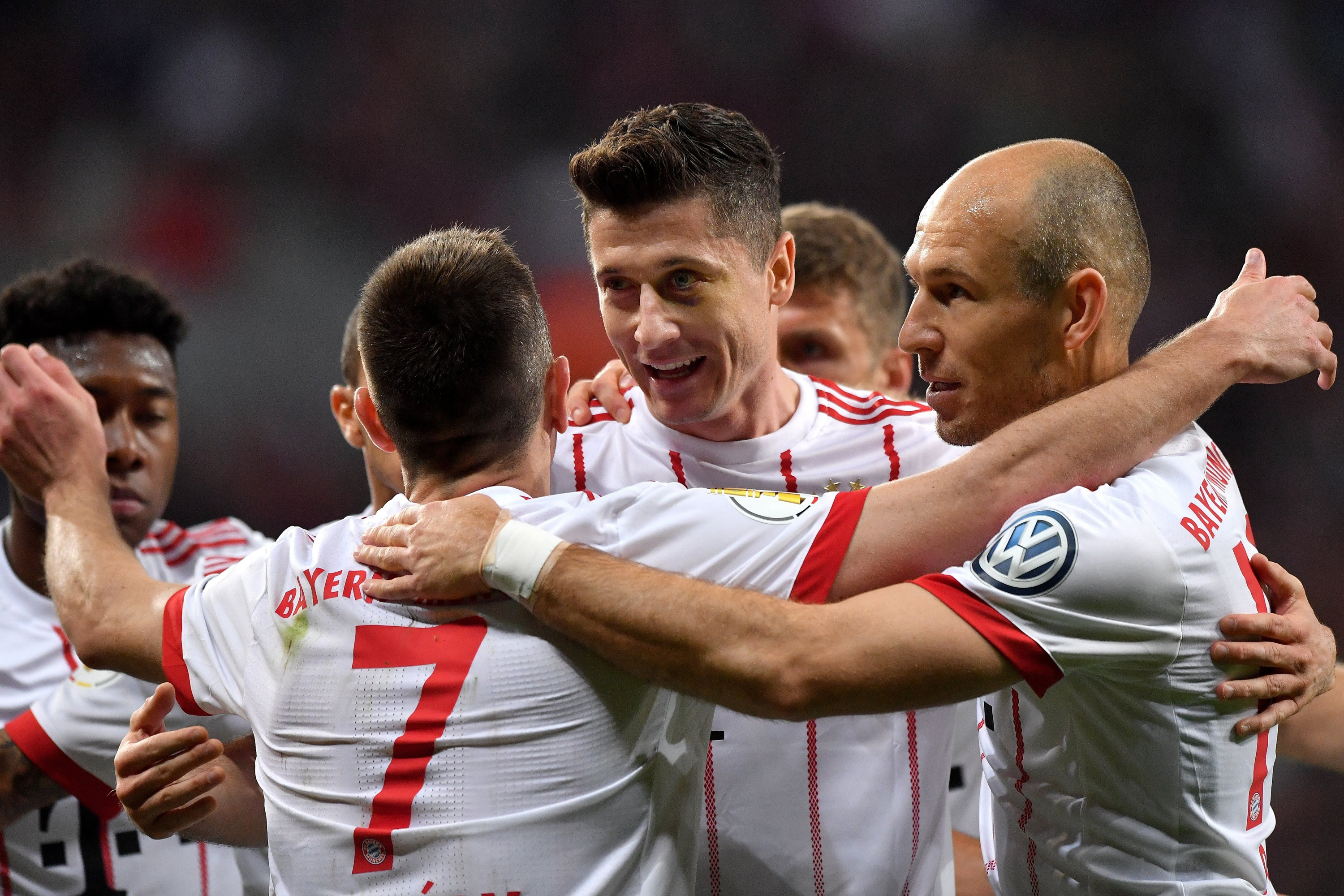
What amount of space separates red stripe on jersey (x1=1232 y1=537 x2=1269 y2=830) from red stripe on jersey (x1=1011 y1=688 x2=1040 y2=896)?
0.38 m

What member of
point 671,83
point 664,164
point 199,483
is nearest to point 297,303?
point 199,483

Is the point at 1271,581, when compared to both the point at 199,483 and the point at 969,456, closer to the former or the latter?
the point at 969,456

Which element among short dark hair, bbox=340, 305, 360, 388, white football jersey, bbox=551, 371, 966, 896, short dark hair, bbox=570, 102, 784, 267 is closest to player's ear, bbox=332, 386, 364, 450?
short dark hair, bbox=340, 305, 360, 388

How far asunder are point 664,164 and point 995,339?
0.84 m

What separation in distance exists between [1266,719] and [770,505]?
94 centimetres

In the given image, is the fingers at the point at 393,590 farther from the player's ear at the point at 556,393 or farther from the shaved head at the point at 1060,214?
the shaved head at the point at 1060,214

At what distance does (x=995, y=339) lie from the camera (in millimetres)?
2154

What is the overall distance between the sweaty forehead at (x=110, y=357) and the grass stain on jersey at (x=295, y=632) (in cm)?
181

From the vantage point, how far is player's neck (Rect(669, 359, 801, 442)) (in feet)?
8.52

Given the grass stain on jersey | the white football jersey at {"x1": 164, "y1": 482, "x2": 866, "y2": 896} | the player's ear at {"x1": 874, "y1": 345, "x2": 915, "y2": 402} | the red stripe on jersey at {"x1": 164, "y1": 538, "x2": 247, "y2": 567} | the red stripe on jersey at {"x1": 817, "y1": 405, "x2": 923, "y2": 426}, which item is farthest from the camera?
the player's ear at {"x1": 874, "y1": 345, "x2": 915, "y2": 402}

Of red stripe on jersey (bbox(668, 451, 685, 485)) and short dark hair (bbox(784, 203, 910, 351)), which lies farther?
short dark hair (bbox(784, 203, 910, 351))

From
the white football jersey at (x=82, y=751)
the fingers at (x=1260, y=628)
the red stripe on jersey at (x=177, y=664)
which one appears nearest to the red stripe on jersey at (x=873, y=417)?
the fingers at (x=1260, y=628)

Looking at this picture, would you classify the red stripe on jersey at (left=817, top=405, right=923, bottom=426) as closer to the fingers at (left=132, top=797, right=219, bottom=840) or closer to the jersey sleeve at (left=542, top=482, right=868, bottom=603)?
the jersey sleeve at (left=542, top=482, right=868, bottom=603)

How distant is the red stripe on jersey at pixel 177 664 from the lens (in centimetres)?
192
